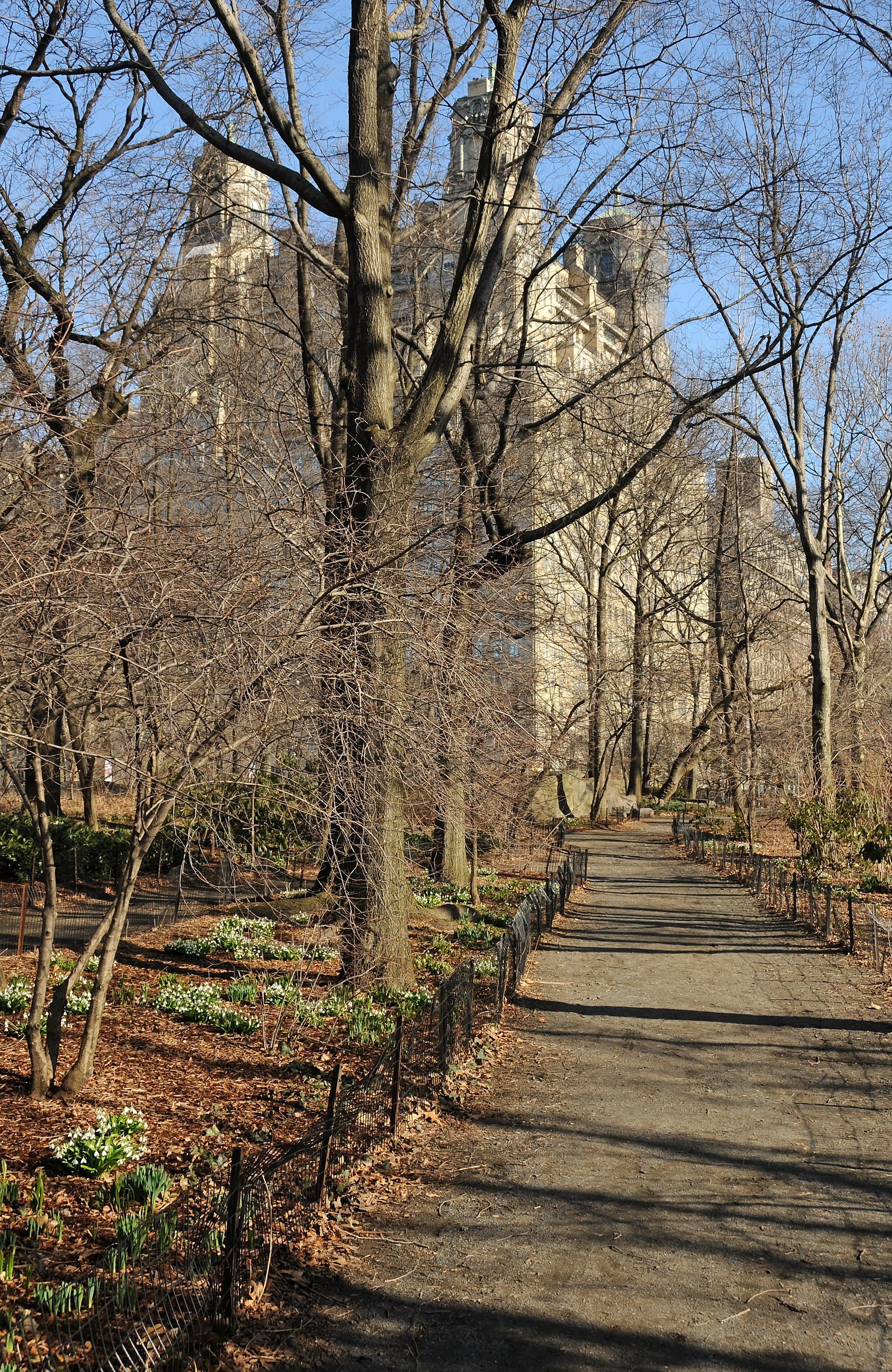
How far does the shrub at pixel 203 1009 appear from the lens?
8570 millimetres

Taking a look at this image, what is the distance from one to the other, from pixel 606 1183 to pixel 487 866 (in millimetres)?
15320

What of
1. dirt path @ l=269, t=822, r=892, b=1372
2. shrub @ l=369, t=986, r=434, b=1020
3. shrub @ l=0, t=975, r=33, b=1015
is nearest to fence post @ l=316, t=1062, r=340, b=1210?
dirt path @ l=269, t=822, r=892, b=1372

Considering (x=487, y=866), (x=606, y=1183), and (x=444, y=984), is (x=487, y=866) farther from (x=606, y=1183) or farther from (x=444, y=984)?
(x=606, y=1183)

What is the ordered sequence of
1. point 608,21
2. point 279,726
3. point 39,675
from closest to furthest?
1. point 39,675
2. point 279,726
3. point 608,21

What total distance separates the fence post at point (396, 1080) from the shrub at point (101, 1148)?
58.8 inches

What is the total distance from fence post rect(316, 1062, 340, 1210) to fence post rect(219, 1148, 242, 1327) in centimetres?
101

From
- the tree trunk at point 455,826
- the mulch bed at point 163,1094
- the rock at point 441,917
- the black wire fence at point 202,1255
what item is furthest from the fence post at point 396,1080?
the rock at point 441,917

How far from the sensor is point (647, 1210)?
568 cm

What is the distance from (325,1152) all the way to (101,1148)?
111cm

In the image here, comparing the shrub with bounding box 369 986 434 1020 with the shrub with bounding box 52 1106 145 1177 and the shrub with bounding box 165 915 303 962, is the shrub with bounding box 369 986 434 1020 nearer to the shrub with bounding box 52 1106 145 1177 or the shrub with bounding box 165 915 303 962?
the shrub with bounding box 165 915 303 962

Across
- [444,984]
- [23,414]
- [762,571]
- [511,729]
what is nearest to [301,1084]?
[444,984]

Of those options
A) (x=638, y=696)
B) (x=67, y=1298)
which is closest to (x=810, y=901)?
(x=67, y=1298)

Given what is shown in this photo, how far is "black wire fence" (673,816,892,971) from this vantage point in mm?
13578

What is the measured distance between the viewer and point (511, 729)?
9414 mm
